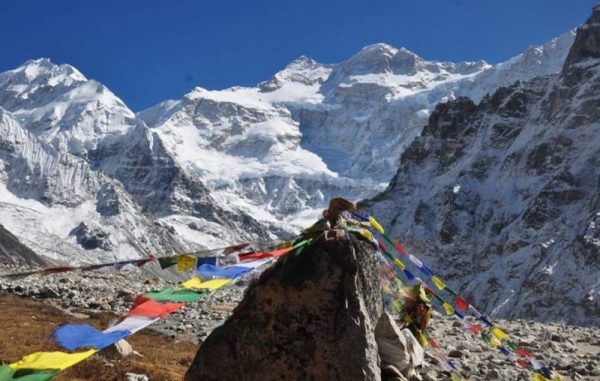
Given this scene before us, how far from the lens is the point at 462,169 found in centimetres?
14362

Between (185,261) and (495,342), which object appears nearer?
(185,261)

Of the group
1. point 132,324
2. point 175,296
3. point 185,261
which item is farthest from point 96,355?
point 132,324

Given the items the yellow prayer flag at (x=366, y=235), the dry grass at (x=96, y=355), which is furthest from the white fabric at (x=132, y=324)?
the dry grass at (x=96, y=355)

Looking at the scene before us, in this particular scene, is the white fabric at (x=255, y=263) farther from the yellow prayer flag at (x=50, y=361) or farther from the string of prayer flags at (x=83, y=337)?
the yellow prayer flag at (x=50, y=361)

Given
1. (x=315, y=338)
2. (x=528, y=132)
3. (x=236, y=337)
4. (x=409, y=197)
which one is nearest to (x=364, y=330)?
(x=315, y=338)

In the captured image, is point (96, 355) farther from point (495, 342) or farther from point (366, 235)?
point (495, 342)

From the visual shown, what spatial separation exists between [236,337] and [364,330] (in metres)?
1.60

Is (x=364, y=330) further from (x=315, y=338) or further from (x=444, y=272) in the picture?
(x=444, y=272)

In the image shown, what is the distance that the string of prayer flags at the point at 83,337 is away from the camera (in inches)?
318

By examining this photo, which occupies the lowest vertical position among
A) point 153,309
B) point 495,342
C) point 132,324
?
point 495,342

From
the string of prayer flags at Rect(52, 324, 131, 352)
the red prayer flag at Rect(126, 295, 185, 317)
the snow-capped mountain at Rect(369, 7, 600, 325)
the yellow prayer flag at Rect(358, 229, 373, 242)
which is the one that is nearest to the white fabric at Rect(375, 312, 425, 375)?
the yellow prayer flag at Rect(358, 229, 373, 242)

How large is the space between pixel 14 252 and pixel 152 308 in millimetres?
177793

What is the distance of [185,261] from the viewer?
37.4 feet

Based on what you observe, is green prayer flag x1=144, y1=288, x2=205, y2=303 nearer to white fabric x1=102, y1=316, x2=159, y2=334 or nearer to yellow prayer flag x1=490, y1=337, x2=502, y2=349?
white fabric x1=102, y1=316, x2=159, y2=334
